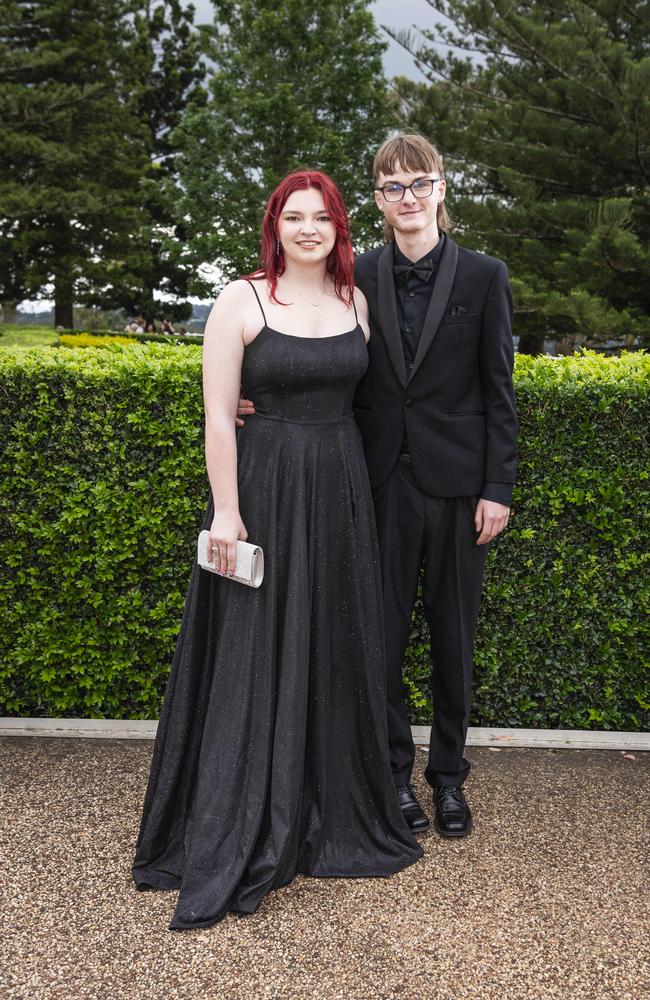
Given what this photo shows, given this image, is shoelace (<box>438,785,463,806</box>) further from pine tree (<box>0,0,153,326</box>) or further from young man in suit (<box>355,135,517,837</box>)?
pine tree (<box>0,0,153,326</box>)

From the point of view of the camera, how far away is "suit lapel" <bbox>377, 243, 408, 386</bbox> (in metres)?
2.79

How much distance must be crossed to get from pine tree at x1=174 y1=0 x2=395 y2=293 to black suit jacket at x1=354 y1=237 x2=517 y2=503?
21.3 metres

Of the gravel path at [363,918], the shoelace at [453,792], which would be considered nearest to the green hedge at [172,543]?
the gravel path at [363,918]

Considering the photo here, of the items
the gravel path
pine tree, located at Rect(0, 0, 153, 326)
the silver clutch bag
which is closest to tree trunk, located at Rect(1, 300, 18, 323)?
pine tree, located at Rect(0, 0, 153, 326)

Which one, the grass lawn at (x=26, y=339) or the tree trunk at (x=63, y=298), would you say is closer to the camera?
the grass lawn at (x=26, y=339)

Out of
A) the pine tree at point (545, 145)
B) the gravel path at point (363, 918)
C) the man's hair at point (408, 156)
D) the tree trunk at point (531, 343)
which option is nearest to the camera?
the gravel path at point (363, 918)

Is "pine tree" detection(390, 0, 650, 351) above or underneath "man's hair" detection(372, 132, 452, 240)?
above

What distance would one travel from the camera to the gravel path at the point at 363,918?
232cm

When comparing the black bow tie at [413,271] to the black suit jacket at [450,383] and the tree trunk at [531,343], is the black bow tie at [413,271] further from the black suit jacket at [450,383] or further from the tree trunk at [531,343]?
the tree trunk at [531,343]

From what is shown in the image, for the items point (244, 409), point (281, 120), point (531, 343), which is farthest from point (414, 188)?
point (281, 120)

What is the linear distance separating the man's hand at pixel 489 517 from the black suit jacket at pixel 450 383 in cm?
3

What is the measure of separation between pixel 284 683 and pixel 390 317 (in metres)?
1.22

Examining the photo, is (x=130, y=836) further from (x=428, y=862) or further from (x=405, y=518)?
(x=405, y=518)

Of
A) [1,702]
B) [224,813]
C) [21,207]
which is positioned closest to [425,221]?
[224,813]
